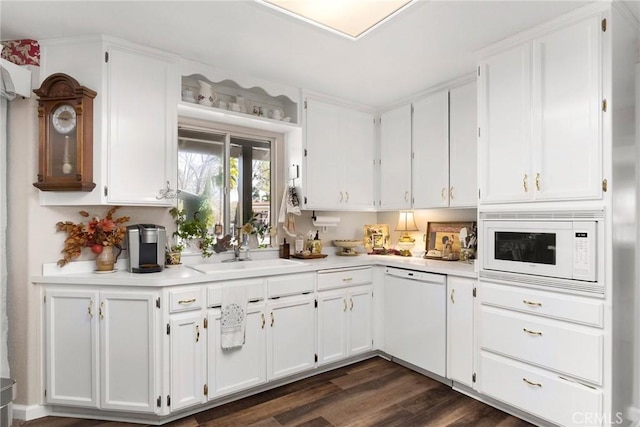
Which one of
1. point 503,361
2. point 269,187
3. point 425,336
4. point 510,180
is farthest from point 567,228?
point 269,187

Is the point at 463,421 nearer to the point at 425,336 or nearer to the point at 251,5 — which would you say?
the point at 425,336

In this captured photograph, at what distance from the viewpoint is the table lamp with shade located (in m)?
3.64

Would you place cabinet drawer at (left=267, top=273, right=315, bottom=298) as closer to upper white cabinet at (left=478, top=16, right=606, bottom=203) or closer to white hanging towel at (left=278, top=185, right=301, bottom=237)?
white hanging towel at (left=278, top=185, right=301, bottom=237)

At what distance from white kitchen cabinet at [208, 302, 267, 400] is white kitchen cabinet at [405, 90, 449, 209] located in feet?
6.03

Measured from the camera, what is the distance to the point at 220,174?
3.22m

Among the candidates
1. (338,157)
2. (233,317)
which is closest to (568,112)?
(338,157)

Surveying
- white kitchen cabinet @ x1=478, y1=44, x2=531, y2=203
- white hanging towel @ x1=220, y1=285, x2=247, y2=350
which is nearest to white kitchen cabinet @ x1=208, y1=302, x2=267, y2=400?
white hanging towel @ x1=220, y1=285, x2=247, y2=350

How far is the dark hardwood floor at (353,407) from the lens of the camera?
228 cm

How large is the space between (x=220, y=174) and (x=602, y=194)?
2.87 metres

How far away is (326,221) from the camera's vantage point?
3.59 metres

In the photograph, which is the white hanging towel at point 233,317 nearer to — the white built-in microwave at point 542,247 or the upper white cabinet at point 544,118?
the white built-in microwave at point 542,247

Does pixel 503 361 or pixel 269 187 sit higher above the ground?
pixel 269 187

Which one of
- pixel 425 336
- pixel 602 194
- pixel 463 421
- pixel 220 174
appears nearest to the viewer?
pixel 602 194

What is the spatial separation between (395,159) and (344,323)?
5.76 ft
